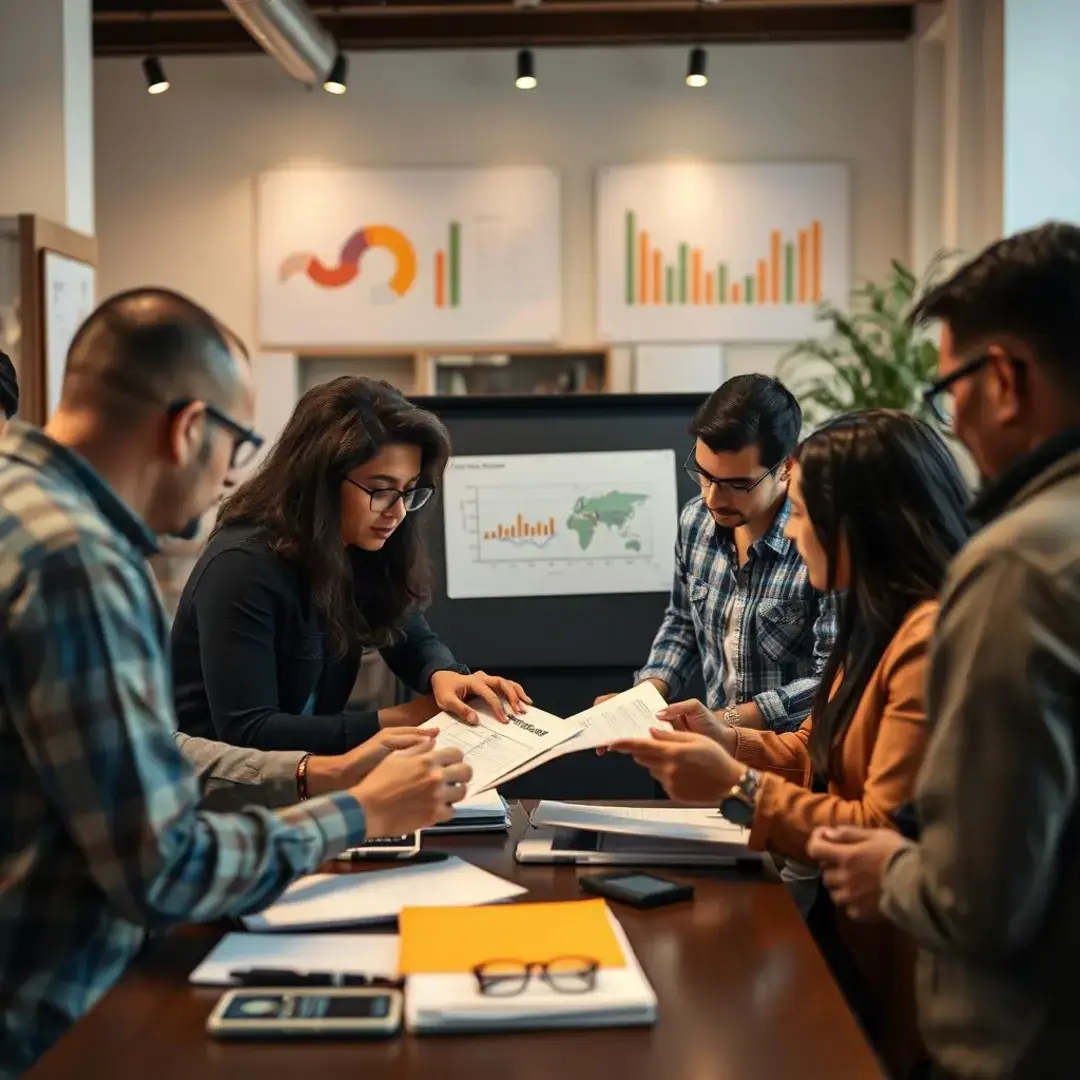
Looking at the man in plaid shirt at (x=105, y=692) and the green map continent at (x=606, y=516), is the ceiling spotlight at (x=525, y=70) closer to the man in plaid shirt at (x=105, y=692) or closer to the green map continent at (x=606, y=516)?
the green map continent at (x=606, y=516)

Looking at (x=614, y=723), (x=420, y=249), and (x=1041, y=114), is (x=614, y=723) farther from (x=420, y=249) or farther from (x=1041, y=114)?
(x=420, y=249)

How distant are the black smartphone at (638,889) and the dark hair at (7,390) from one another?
1.57 metres

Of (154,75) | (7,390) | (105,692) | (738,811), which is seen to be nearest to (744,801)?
(738,811)

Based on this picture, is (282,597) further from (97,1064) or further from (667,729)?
(97,1064)

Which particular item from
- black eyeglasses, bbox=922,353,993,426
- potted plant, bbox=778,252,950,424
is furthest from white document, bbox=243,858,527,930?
potted plant, bbox=778,252,950,424

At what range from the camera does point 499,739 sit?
2068mm

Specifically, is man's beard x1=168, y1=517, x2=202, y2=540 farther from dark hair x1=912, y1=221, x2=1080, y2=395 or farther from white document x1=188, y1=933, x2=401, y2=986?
dark hair x1=912, y1=221, x2=1080, y2=395

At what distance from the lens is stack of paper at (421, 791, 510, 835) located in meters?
2.02

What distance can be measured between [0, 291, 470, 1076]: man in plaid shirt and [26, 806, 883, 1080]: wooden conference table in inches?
2.7

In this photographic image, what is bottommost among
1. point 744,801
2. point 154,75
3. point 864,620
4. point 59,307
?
point 744,801

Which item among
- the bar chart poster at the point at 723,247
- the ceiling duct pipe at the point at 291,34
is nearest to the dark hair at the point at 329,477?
the ceiling duct pipe at the point at 291,34

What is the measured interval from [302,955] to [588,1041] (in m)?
0.36

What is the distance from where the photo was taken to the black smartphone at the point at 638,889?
1.65 m

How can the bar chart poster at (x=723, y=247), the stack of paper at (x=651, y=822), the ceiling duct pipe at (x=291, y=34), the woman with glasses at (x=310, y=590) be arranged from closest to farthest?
the stack of paper at (x=651, y=822) < the woman with glasses at (x=310, y=590) < the ceiling duct pipe at (x=291, y=34) < the bar chart poster at (x=723, y=247)
